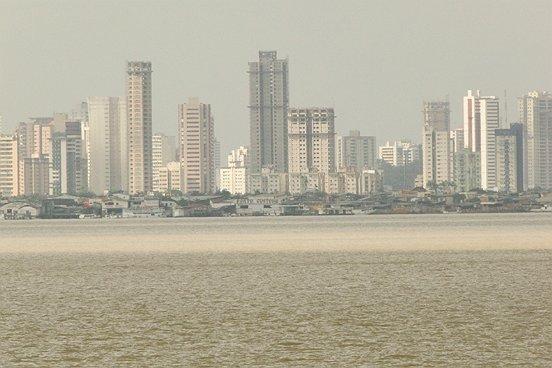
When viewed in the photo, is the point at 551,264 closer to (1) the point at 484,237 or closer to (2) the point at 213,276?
(2) the point at 213,276

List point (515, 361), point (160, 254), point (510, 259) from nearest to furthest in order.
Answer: point (515, 361)
point (510, 259)
point (160, 254)

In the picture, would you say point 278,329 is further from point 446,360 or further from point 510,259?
point 510,259

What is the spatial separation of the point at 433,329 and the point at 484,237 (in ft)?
370

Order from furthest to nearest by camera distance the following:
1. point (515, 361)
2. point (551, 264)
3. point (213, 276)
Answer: point (551, 264) → point (213, 276) → point (515, 361)

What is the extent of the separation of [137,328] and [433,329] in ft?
35.3

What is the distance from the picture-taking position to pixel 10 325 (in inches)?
2378

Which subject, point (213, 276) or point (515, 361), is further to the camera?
point (213, 276)

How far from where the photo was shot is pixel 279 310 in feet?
218

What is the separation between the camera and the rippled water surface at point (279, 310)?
50594mm

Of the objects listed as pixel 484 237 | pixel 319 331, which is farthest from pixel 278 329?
pixel 484 237

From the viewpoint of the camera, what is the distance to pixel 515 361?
48.7 meters

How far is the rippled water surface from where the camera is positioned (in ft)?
166

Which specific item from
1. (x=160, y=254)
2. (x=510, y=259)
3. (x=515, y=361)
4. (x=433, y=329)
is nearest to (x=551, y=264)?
(x=510, y=259)

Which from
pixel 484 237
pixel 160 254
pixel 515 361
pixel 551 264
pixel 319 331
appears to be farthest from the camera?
pixel 484 237
